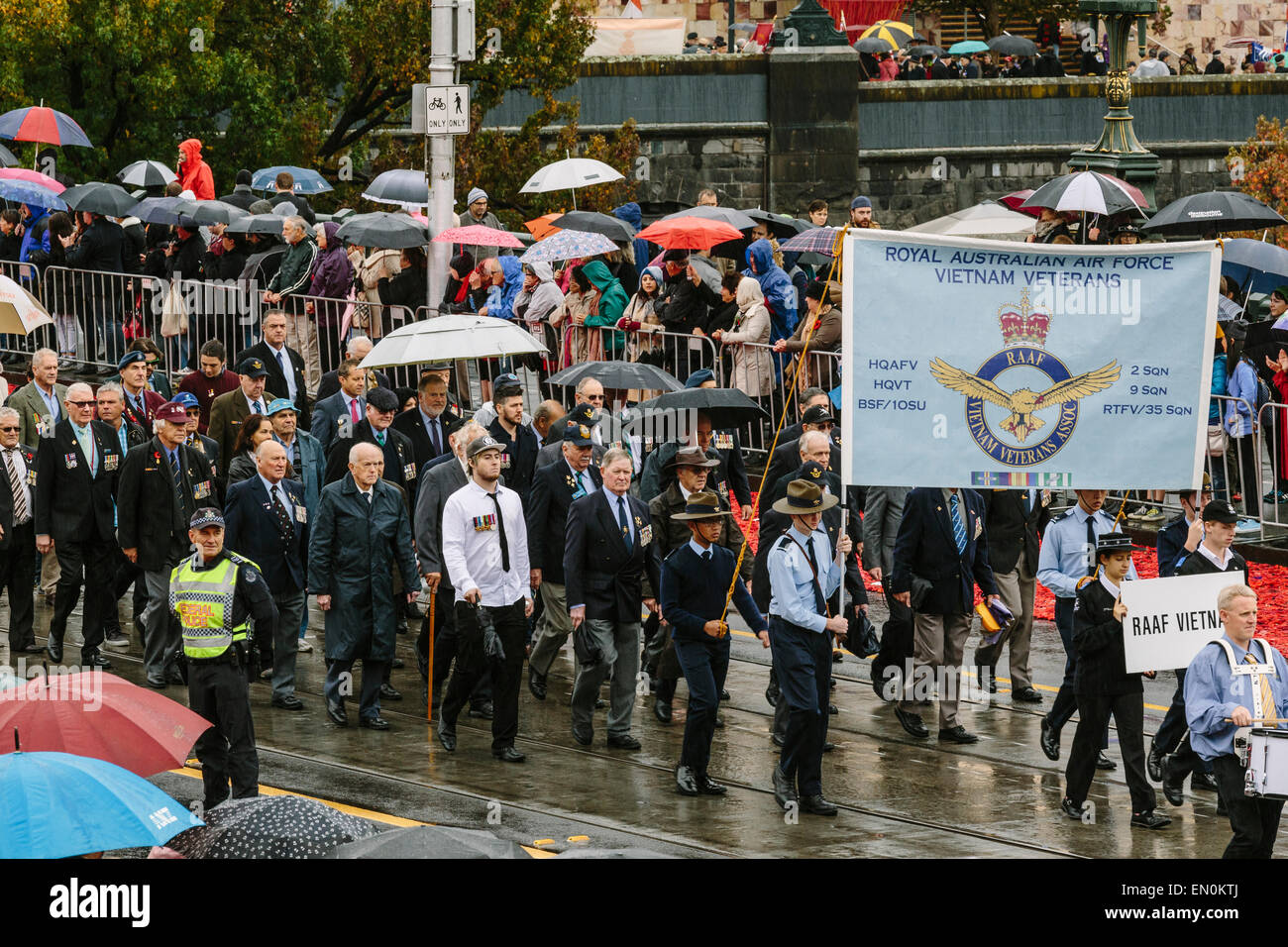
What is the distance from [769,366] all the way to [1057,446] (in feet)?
24.9

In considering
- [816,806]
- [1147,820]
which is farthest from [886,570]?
[1147,820]

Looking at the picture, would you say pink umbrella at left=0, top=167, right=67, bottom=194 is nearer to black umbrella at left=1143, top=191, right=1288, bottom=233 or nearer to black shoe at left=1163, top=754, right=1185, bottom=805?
black umbrella at left=1143, top=191, right=1288, bottom=233

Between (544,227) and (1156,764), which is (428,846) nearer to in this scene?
(1156,764)

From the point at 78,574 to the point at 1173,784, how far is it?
24.9ft

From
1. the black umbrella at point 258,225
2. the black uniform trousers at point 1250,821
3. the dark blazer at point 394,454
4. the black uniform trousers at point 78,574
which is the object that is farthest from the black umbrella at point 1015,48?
the black uniform trousers at point 1250,821

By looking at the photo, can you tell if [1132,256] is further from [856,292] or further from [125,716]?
[125,716]

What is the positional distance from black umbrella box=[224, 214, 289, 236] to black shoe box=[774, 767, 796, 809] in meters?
11.7

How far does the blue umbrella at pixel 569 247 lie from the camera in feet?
60.8

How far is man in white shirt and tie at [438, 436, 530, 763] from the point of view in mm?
12180

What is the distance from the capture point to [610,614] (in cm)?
1262

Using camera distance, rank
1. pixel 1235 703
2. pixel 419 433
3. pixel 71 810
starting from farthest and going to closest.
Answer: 1. pixel 419 433
2. pixel 1235 703
3. pixel 71 810

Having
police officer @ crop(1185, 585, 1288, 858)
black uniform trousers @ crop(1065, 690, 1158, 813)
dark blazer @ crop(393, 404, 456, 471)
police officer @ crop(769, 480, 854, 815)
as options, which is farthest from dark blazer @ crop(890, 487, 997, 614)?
dark blazer @ crop(393, 404, 456, 471)

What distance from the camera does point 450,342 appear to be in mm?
15273

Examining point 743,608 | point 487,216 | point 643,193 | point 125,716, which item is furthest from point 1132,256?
point 643,193
